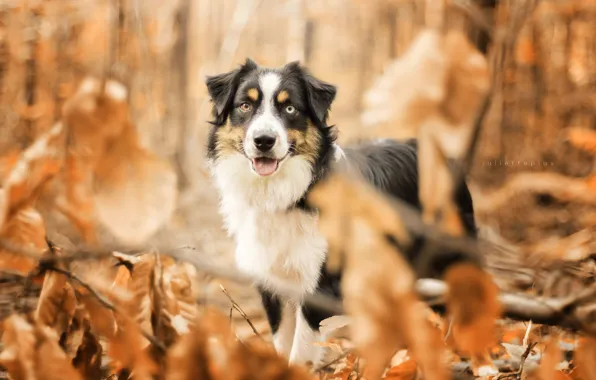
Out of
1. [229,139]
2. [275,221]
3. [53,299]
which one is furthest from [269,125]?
[53,299]

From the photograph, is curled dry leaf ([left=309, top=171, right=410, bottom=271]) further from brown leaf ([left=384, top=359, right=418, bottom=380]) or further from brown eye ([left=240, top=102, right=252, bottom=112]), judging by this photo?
brown eye ([left=240, top=102, right=252, bottom=112])

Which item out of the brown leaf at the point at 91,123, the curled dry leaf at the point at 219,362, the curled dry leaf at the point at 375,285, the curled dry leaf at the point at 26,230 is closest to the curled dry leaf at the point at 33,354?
the curled dry leaf at the point at 26,230

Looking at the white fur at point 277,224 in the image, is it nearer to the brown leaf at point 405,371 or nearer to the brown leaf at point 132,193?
the brown leaf at point 405,371

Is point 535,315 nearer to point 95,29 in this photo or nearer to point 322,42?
point 95,29

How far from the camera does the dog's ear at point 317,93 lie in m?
3.53

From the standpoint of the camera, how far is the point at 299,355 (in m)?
3.37

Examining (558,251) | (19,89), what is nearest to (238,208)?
(558,251)

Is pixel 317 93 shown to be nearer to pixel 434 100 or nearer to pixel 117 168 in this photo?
pixel 117 168

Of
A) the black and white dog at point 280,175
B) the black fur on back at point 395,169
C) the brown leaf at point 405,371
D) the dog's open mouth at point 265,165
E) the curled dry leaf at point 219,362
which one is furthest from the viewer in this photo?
the black fur on back at point 395,169

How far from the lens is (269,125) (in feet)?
10.8

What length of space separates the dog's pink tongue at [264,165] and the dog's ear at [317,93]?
0.42m

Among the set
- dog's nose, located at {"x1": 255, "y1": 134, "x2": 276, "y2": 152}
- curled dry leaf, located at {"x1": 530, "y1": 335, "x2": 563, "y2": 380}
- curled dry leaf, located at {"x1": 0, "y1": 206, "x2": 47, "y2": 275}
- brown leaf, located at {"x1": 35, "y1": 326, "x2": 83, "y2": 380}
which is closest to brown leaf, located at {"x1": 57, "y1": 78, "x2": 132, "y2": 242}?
curled dry leaf, located at {"x1": 0, "y1": 206, "x2": 47, "y2": 275}

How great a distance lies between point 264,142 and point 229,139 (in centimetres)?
47

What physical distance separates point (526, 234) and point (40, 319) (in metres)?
4.78
